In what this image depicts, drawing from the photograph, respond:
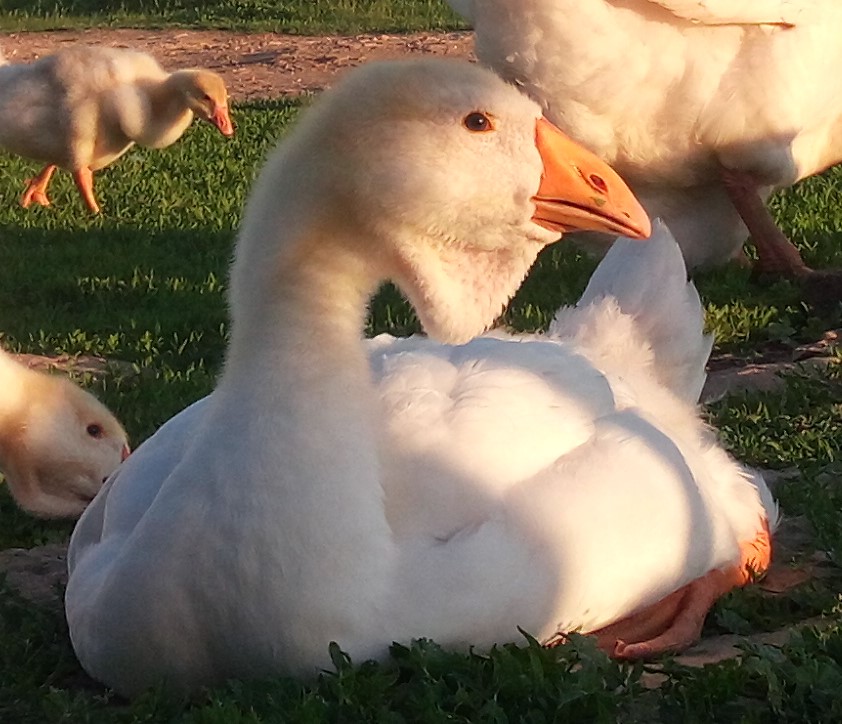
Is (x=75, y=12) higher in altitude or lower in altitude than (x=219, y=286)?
lower

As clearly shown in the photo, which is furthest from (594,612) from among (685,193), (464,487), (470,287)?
(685,193)

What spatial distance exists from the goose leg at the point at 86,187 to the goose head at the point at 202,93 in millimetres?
943

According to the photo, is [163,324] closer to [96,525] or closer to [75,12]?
[96,525]

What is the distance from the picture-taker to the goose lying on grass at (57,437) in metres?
5.75

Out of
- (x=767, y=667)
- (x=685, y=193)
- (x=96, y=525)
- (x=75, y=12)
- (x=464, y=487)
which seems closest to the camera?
(x=767, y=667)

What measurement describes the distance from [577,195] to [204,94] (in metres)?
8.51

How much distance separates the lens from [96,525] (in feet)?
14.0

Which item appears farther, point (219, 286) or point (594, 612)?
point (219, 286)

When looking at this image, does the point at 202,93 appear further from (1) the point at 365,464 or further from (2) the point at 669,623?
(1) the point at 365,464

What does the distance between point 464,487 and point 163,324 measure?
4295mm

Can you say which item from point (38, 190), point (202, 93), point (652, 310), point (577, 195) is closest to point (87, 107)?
point (38, 190)

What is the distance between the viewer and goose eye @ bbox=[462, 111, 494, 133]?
351cm

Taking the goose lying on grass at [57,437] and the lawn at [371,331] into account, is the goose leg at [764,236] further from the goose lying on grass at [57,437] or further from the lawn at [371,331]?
the goose lying on grass at [57,437]

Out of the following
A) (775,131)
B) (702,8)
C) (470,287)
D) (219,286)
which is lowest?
(219,286)
